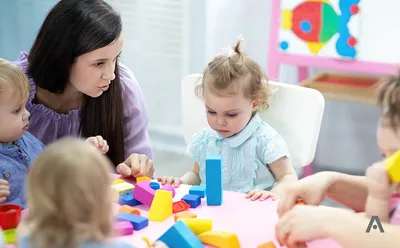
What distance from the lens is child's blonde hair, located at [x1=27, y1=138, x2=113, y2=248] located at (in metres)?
0.79

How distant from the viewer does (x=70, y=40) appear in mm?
1599


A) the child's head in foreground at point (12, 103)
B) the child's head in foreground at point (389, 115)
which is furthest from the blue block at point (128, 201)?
the child's head in foreground at point (389, 115)

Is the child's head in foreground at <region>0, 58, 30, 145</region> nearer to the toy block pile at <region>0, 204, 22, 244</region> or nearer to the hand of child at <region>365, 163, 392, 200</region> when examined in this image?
the toy block pile at <region>0, 204, 22, 244</region>

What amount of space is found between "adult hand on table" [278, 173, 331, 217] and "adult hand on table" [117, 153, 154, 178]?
0.44 meters

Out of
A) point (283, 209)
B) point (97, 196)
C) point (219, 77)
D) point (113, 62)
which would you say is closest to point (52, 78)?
point (113, 62)

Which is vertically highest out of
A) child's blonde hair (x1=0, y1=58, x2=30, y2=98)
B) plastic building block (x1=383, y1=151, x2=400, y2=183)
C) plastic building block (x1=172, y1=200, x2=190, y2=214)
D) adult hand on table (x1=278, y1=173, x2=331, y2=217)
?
child's blonde hair (x1=0, y1=58, x2=30, y2=98)

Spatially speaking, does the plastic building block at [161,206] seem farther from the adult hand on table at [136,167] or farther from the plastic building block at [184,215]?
the adult hand on table at [136,167]

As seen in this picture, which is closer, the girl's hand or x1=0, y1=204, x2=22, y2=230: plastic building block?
the girl's hand

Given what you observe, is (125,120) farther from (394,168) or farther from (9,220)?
(394,168)

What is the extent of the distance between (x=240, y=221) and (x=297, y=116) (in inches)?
21.6

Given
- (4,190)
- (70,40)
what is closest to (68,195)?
(4,190)

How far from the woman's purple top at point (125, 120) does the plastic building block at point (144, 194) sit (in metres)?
0.49

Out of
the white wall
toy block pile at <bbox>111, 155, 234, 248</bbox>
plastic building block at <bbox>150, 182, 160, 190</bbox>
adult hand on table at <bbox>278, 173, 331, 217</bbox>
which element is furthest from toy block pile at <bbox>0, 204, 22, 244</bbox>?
the white wall

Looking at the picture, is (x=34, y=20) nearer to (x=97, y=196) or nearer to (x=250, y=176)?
(x=250, y=176)
